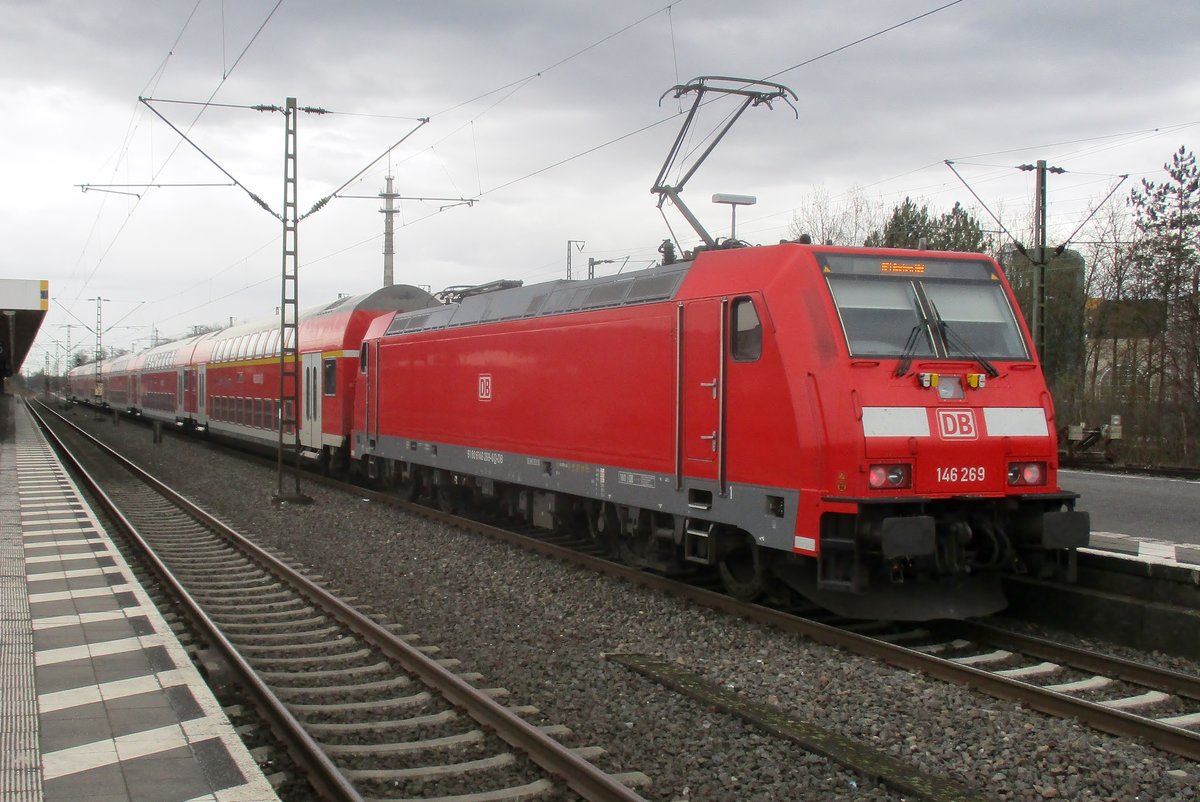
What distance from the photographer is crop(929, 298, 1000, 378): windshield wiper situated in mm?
8445

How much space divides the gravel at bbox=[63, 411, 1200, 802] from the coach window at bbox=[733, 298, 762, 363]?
2271 mm

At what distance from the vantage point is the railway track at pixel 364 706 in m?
5.17

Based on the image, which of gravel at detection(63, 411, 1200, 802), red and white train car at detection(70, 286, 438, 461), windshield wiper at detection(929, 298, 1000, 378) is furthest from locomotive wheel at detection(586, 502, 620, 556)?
red and white train car at detection(70, 286, 438, 461)

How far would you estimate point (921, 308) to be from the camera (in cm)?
862

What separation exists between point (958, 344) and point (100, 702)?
6.79m

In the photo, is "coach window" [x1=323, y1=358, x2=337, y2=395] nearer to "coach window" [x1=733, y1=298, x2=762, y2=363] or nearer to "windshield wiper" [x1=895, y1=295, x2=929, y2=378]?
"coach window" [x1=733, y1=298, x2=762, y2=363]

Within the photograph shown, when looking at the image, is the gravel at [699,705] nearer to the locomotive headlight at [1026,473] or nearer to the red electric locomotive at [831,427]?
the red electric locomotive at [831,427]

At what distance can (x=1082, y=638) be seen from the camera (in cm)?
871

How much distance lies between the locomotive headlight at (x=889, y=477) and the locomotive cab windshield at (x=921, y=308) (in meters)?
0.92

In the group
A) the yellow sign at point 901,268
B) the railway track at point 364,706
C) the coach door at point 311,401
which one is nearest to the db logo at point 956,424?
the yellow sign at point 901,268

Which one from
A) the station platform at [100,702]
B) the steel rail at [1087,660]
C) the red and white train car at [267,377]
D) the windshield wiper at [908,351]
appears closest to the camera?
→ the station platform at [100,702]

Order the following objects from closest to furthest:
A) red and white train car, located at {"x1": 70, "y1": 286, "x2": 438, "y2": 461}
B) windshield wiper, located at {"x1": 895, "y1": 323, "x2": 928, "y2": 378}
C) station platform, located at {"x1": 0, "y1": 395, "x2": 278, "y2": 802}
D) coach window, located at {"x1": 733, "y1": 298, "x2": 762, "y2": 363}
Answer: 1. station platform, located at {"x1": 0, "y1": 395, "x2": 278, "y2": 802}
2. windshield wiper, located at {"x1": 895, "y1": 323, "x2": 928, "y2": 378}
3. coach window, located at {"x1": 733, "y1": 298, "x2": 762, "y2": 363}
4. red and white train car, located at {"x1": 70, "y1": 286, "x2": 438, "y2": 461}

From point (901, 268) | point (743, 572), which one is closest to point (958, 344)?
point (901, 268)

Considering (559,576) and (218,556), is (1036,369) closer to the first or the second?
(559,576)
